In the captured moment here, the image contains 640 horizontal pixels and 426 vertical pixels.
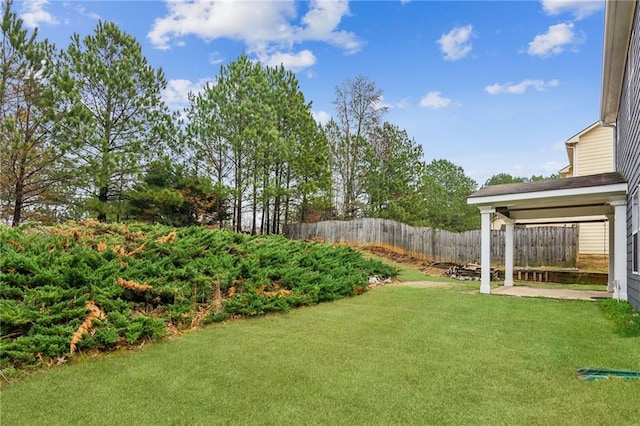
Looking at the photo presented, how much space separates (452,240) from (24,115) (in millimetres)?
16078

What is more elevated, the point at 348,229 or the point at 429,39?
the point at 429,39

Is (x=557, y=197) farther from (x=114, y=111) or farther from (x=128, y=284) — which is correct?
(x=114, y=111)

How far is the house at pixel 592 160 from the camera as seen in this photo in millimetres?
13719

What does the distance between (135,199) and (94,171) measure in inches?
97.1

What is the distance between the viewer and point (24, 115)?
1120cm

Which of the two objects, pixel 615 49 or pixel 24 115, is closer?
pixel 615 49

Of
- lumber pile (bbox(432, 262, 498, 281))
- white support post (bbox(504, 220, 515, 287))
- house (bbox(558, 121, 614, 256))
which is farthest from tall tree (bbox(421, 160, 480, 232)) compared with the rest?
white support post (bbox(504, 220, 515, 287))

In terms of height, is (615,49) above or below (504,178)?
below

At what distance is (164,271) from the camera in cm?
538

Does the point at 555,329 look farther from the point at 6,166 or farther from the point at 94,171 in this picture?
the point at 6,166

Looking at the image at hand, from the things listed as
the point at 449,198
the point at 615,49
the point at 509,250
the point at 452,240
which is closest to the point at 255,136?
the point at 452,240

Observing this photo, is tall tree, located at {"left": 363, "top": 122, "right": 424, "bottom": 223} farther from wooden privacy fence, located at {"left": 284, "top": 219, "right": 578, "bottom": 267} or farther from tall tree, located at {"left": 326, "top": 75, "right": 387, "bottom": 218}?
wooden privacy fence, located at {"left": 284, "top": 219, "right": 578, "bottom": 267}

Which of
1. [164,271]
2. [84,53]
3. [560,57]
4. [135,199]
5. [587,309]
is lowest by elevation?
[587,309]

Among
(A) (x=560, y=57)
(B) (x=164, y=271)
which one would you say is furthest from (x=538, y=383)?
(A) (x=560, y=57)
